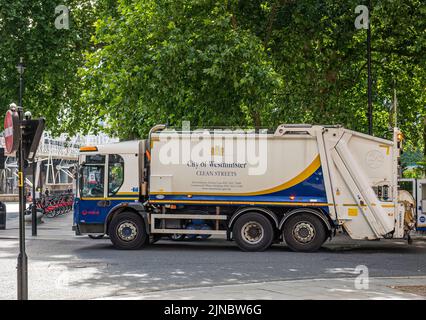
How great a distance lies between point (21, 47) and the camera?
95.6ft

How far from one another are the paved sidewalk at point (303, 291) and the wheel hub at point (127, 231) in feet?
24.1

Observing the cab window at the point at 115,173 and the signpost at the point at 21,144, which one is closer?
the signpost at the point at 21,144

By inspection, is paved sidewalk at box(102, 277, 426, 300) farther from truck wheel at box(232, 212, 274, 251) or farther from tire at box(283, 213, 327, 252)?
truck wheel at box(232, 212, 274, 251)

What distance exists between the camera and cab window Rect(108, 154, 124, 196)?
65.8 ft

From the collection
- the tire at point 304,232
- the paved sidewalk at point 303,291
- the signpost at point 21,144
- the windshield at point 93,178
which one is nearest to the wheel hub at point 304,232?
the tire at point 304,232

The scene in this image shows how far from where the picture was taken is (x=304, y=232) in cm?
1916

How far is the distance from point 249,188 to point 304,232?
1.83 metres

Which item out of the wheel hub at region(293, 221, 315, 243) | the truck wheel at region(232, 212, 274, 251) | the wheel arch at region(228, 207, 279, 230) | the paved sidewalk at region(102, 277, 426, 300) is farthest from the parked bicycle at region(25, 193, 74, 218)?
the paved sidewalk at region(102, 277, 426, 300)

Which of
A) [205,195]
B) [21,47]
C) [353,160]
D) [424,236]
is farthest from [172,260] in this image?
[21,47]

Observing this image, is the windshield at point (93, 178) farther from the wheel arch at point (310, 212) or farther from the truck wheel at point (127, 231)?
the wheel arch at point (310, 212)

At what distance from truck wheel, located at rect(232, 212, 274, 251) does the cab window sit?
336cm

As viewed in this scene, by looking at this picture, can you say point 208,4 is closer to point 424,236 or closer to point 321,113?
point 321,113

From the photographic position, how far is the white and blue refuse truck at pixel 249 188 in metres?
19.1
